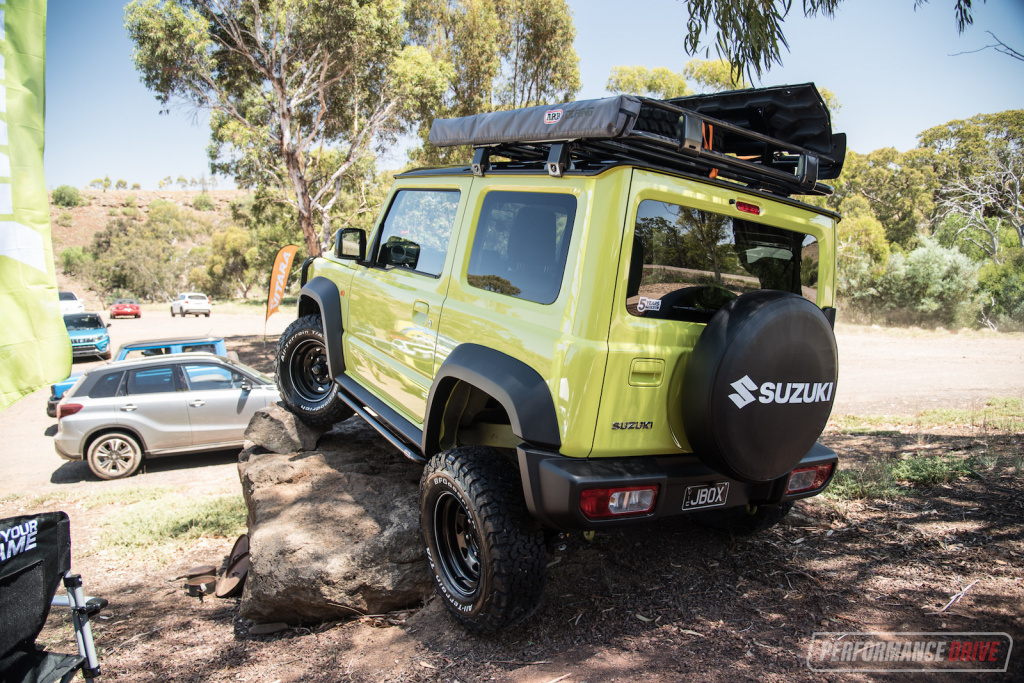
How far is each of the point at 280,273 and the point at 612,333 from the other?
511 inches

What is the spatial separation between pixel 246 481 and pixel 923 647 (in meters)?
4.29

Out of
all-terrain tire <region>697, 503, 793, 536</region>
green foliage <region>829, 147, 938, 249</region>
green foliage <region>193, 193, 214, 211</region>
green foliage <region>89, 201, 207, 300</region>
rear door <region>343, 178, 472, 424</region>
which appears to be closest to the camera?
rear door <region>343, 178, 472, 424</region>

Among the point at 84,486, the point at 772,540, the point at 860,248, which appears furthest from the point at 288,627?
the point at 860,248

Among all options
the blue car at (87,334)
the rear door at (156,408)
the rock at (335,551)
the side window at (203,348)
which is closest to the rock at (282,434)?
the rock at (335,551)

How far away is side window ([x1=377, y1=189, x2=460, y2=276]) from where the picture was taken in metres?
3.46

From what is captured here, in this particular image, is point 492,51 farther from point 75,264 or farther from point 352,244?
point 75,264

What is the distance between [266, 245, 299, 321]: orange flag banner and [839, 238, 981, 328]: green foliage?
64.9 ft

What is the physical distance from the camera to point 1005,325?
1731 cm

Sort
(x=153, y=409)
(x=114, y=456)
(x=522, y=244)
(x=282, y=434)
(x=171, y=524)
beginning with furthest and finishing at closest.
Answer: (x=153, y=409) < (x=114, y=456) < (x=171, y=524) < (x=282, y=434) < (x=522, y=244)

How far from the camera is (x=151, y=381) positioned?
915cm

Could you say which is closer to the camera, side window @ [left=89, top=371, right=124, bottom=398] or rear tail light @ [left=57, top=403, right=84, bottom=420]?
rear tail light @ [left=57, top=403, right=84, bottom=420]

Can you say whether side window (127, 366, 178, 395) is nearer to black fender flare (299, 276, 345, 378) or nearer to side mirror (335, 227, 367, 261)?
black fender flare (299, 276, 345, 378)

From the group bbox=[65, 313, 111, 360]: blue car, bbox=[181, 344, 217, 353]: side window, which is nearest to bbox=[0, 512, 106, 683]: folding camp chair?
bbox=[181, 344, 217, 353]: side window

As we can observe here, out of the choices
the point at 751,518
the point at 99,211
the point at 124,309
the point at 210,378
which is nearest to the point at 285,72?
A: the point at 210,378
